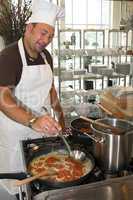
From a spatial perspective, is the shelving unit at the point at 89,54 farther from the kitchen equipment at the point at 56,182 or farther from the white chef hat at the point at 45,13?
the kitchen equipment at the point at 56,182

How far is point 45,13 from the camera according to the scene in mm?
1257

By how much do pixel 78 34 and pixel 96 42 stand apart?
0.88 ft

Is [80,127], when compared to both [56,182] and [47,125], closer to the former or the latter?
[47,125]

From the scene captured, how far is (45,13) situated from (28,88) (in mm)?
392

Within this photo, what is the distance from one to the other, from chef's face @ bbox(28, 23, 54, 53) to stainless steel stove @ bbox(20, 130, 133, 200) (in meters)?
0.45

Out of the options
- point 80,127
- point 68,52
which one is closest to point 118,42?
point 68,52

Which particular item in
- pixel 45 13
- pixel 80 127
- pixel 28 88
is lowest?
pixel 80 127

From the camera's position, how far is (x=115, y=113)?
4.52ft

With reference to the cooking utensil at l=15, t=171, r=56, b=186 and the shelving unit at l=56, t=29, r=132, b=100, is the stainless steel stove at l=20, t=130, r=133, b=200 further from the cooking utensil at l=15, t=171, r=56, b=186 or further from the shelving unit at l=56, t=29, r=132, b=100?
the shelving unit at l=56, t=29, r=132, b=100

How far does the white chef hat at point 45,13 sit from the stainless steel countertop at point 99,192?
774 millimetres

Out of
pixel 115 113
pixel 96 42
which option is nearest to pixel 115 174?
pixel 115 113

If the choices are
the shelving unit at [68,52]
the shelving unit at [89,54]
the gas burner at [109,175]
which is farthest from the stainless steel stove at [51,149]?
the shelving unit at [89,54]

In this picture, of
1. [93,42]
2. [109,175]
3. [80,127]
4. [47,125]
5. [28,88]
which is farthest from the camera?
[93,42]

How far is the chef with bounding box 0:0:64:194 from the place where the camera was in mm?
1190
